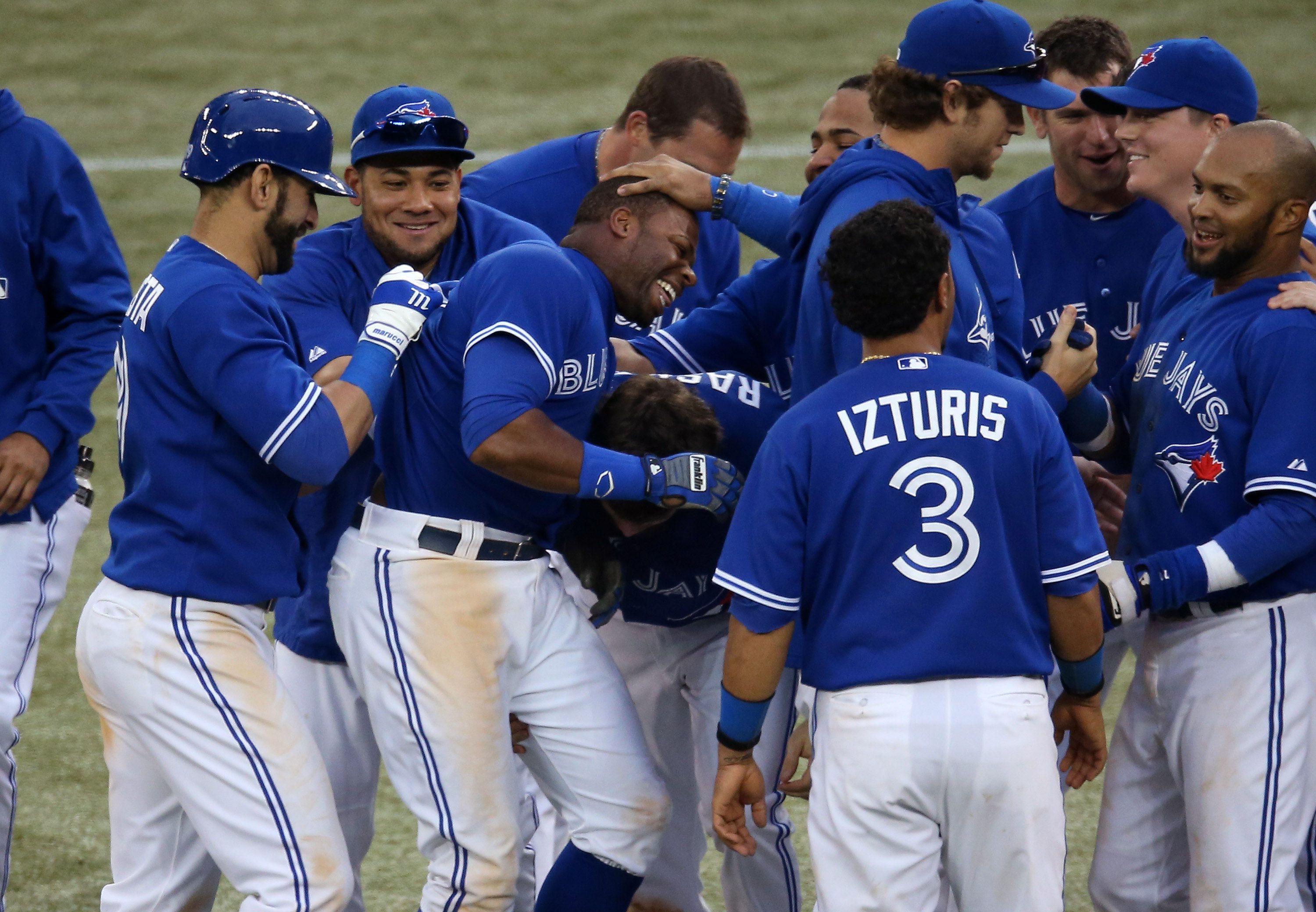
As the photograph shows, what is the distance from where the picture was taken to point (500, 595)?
3434 mm

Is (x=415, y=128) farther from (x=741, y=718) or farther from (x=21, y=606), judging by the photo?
(x=741, y=718)

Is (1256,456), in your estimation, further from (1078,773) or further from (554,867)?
A: (554,867)

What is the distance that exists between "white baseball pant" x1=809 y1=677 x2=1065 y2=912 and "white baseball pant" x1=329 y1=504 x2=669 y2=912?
66cm

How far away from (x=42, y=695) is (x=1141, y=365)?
419 centimetres

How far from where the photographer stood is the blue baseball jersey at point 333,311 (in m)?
3.74

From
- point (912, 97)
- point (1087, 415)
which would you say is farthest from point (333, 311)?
point (1087, 415)

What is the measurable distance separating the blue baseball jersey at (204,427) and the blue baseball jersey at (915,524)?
1.00m

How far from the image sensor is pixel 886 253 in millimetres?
2922

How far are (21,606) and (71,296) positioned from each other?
86 centimetres

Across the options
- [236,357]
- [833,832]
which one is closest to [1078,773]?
[833,832]

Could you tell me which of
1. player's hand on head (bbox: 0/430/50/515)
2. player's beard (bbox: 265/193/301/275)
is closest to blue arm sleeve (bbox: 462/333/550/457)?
player's beard (bbox: 265/193/301/275)

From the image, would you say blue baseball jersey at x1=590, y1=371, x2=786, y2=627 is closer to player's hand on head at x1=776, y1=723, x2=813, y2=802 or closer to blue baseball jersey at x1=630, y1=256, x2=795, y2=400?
blue baseball jersey at x1=630, y1=256, x2=795, y2=400

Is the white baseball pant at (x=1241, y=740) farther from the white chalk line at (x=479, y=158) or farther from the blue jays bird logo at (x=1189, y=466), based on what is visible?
the white chalk line at (x=479, y=158)

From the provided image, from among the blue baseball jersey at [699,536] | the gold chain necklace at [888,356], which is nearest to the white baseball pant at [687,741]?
the blue baseball jersey at [699,536]
